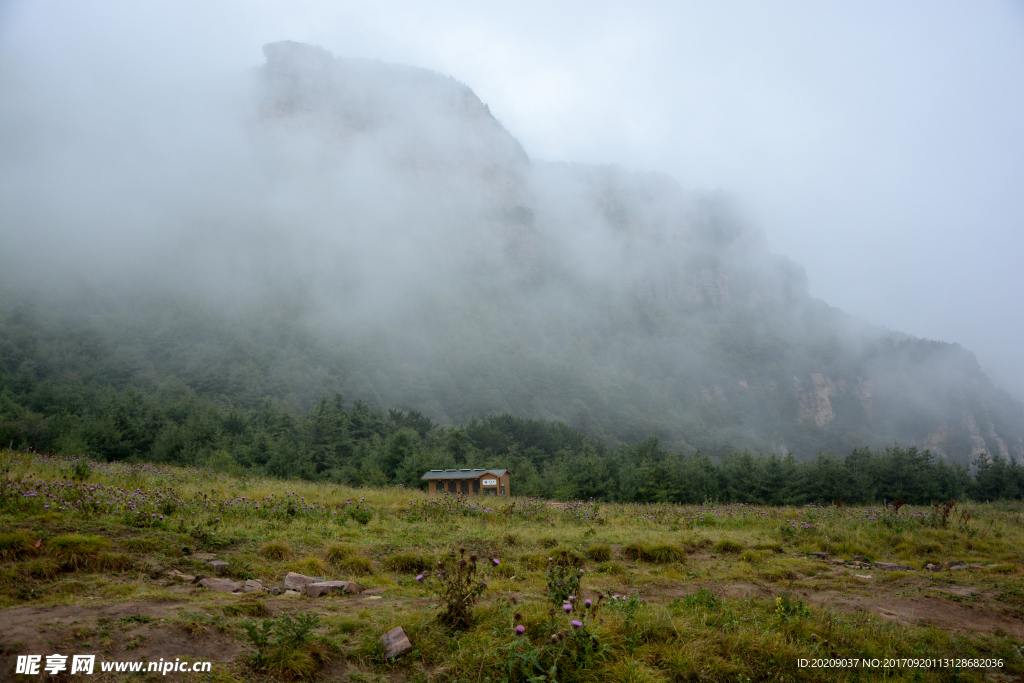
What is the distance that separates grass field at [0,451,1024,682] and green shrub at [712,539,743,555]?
47mm

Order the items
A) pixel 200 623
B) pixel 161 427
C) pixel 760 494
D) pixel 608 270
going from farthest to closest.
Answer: pixel 608 270 < pixel 161 427 < pixel 760 494 < pixel 200 623

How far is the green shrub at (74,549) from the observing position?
5.84m

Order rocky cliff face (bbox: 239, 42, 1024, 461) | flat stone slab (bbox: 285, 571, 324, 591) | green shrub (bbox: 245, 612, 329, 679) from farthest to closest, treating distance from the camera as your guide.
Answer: rocky cliff face (bbox: 239, 42, 1024, 461)
flat stone slab (bbox: 285, 571, 324, 591)
green shrub (bbox: 245, 612, 329, 679)

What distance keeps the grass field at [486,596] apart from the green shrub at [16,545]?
0.02 metres

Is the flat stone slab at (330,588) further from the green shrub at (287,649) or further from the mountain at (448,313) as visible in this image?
the mountain at (448,313)

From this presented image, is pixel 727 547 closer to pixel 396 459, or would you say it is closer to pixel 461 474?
pixel 461 474

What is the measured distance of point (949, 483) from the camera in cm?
3306

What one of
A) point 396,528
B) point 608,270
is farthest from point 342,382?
point 608,270

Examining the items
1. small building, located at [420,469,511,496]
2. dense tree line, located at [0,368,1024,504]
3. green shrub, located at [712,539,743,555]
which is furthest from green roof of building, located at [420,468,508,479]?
green shrub, located at [712,539,743,555]

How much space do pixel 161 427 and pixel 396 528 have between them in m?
29.5

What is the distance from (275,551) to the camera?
7.83 meters

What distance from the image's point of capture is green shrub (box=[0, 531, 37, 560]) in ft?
18.6

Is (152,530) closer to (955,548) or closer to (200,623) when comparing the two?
(200,623)

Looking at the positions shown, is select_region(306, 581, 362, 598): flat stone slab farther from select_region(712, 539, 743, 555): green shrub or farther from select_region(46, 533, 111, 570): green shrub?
select_region(712, 539, 743, 555): green shrub
